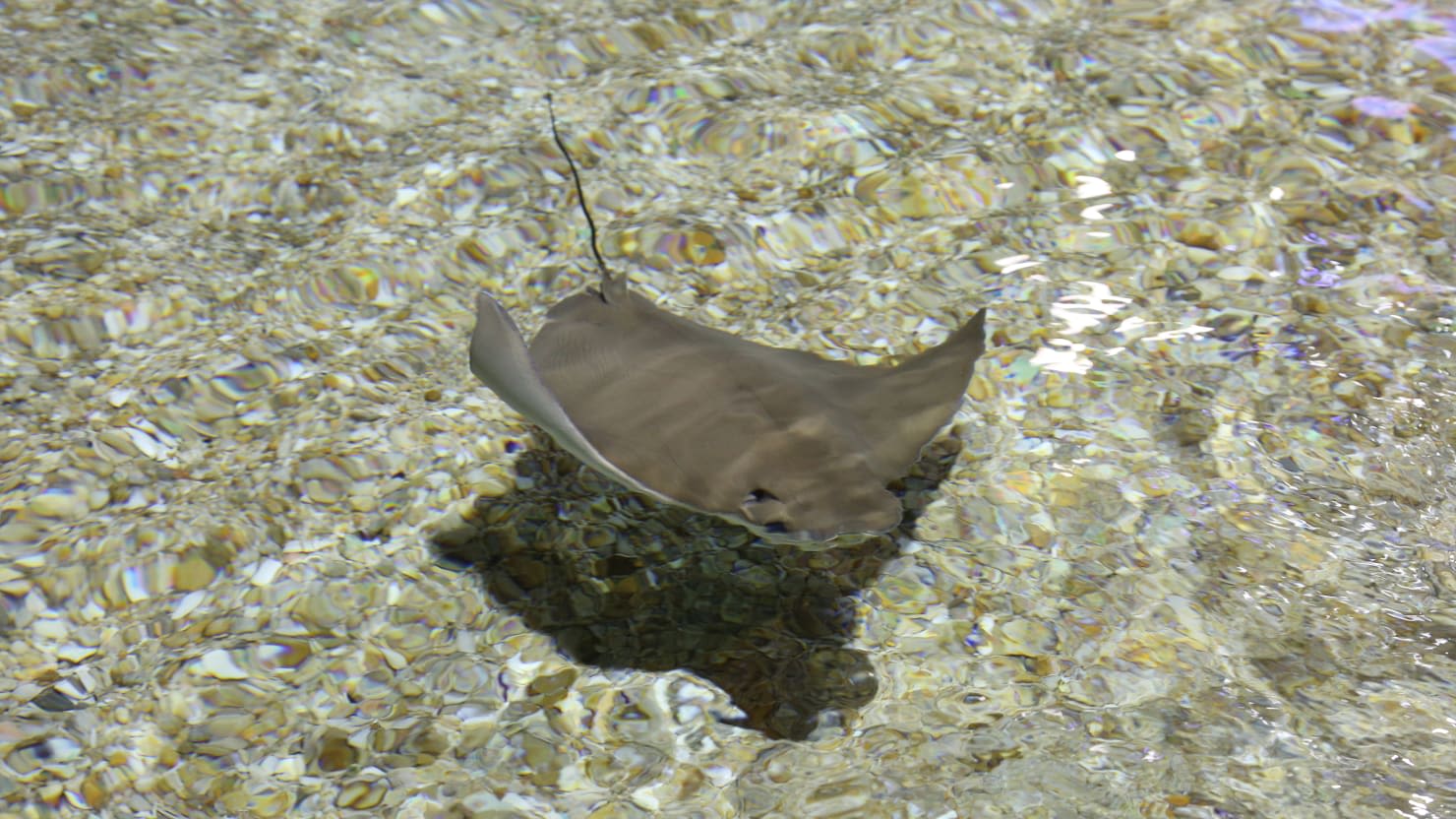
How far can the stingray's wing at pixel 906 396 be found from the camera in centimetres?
275

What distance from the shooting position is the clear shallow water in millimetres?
2855

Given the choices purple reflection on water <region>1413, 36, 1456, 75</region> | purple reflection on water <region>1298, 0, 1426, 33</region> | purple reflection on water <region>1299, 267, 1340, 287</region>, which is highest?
purple reflection on water <region>1298, 0, 1426, 33</region>

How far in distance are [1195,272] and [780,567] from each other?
2.08 meters

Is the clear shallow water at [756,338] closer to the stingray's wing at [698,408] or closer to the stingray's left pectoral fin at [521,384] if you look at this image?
the stingray's wing at [698,408]

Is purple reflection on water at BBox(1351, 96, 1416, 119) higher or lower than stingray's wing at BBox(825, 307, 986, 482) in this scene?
higher

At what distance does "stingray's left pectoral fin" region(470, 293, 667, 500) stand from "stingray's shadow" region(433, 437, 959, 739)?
2.61ft

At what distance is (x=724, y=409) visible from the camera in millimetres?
2793

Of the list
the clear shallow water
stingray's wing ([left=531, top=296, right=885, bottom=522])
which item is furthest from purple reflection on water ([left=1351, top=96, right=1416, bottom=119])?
stingray's wing ([left=531, top=296, right=885, bottom=522])

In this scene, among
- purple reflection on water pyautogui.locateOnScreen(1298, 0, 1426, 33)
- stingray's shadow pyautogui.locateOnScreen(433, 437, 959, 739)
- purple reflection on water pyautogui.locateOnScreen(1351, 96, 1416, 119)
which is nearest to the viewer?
stingray's shadow pyautogui.locateOnScreen(433, 437, 959, 739)

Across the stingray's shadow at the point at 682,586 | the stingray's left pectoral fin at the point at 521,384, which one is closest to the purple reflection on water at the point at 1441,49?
the stingray's shadow at the point at 682,586

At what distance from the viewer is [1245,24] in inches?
202

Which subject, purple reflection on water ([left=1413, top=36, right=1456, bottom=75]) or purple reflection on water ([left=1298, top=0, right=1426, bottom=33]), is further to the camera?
purple reflection on water ([left=1298, top=0, right=1426, bottom=33])

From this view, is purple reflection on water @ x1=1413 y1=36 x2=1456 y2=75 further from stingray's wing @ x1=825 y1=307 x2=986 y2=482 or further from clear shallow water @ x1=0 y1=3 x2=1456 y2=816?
stingray's wing @ x1=825 y1=307 x2=986 y2=482

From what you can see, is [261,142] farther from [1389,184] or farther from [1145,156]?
[1389,184]
